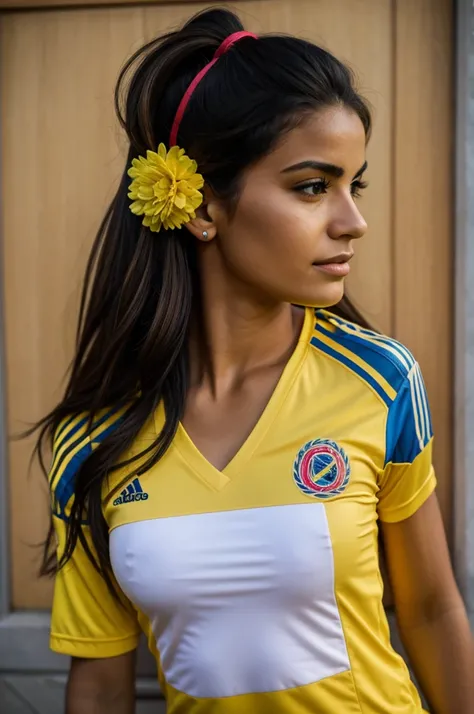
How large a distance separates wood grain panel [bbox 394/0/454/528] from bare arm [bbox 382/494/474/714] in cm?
27

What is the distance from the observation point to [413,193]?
4.55ft

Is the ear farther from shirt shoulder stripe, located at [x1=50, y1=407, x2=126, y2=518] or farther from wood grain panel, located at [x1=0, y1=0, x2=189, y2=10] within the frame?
wood grain panel, located at [x1=0, y1=0, x2=189, y2=10]

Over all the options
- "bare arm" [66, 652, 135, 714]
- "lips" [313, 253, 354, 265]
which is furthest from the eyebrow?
"bare arm" [66, 652, 135, 714]

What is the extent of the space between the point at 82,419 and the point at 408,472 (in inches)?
20.9

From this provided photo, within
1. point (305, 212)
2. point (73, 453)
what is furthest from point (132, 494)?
point (305, 212)

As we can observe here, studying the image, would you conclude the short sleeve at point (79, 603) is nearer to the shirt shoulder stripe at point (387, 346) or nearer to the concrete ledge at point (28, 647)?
the concrete ledge at point (28, 647)

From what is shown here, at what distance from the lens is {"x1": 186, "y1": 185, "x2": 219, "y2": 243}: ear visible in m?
1.10

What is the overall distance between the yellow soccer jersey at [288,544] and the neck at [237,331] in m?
0.07

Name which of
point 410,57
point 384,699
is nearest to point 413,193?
point 410,57

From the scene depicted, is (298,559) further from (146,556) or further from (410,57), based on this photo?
(410,57)

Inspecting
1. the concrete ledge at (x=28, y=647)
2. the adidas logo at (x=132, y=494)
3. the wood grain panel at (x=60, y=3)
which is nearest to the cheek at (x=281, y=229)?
the adidas logo at (x=132, y=494)

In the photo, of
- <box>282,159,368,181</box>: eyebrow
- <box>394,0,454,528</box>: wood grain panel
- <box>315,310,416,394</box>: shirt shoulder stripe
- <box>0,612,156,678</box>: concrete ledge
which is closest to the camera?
<box>282,159,368,181</box>: eyebrow

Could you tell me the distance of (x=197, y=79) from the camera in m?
1.07

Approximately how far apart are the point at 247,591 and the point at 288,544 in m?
0.09
